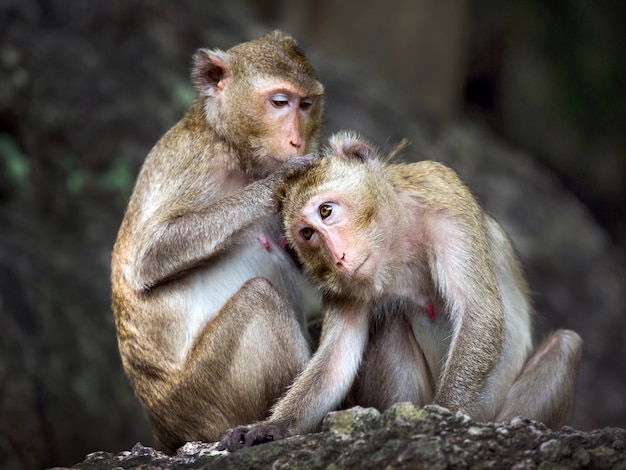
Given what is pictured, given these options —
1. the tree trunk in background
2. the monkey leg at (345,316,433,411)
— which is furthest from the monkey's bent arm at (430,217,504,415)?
the tree trunk in background

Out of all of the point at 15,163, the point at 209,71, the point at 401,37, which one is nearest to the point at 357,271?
the point at 209,71

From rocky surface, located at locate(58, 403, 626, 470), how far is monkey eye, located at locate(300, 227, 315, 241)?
3.42ft

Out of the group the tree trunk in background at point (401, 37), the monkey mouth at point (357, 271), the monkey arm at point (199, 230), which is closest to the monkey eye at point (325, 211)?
the monkey mouth at point (357, 271)

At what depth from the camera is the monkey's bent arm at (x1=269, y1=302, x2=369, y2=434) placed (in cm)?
541

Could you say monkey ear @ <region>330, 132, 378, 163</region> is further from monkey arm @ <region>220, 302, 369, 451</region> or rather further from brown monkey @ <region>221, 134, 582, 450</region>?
monkey arm @ <region>220, 302, 369, 451</region>

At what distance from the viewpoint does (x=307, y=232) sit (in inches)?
209

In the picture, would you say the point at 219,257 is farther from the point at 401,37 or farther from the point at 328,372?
the point at 401,37

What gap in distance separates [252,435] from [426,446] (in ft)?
3.71

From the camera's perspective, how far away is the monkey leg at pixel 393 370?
5.76 meters

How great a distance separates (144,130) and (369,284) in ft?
22.2

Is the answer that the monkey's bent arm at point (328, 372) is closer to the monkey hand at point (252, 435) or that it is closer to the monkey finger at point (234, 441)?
the monkey hand at point (252, 435)

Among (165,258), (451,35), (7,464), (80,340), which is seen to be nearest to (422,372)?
(165,258)

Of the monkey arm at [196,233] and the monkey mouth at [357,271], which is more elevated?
the monkey arm at [196,233]

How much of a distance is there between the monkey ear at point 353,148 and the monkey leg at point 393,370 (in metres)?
0.93
